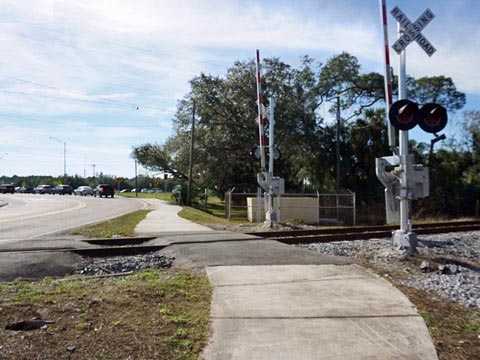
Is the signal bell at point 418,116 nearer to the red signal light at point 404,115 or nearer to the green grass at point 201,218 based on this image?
the red signal light at point 404,115

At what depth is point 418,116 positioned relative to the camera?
26.9 ft

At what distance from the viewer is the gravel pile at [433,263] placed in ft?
21.0

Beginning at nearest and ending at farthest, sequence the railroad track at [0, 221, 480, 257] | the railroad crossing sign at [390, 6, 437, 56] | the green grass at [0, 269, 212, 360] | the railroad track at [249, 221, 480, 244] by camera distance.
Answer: the green grass at [0, 269, 212, 360], the railroad crossing sign at [390, 6, 437, 56], the railroad track at [0, 221, 480, 257], the railroad track at [249, 221, 480, 244]

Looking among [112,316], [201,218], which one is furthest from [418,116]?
[201,218]

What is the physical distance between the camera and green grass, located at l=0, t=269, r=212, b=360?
3.79 metres

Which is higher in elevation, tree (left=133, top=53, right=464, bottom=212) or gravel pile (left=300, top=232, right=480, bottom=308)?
tree (left=133, top=53, right=464, bottom=212)

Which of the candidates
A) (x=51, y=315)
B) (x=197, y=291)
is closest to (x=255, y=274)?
(x=197, y=291)

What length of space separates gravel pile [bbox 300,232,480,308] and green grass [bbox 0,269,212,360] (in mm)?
3256

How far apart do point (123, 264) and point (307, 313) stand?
4.45 meters

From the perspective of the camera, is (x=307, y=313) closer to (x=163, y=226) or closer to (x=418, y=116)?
(x=418, y=116)

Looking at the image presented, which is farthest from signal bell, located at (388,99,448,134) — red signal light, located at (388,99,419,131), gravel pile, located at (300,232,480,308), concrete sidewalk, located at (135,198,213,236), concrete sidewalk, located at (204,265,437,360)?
concrete sidewalk, located at (135,198,213,236)

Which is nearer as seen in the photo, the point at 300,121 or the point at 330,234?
the point at 330,234

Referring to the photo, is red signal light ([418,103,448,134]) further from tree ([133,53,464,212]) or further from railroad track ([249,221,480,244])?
tree ([133,53,464,212])

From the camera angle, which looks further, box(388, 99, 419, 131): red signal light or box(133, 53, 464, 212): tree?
box(133, 53, 464, 212): tree
